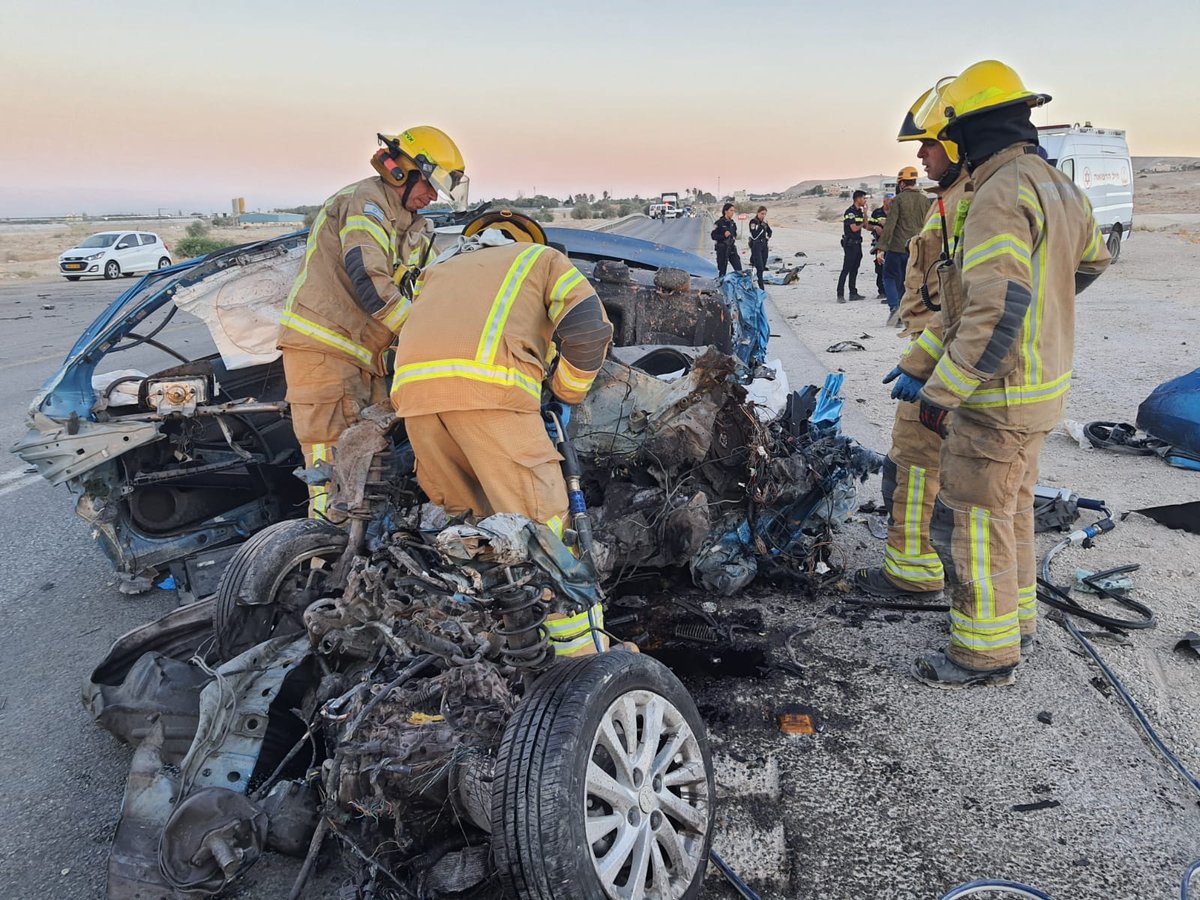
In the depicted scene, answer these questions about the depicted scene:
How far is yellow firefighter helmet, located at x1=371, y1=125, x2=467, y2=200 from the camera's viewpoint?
4.22 metres

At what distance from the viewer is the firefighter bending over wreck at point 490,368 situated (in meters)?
2.73

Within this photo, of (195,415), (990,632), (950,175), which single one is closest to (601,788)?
(990,632)

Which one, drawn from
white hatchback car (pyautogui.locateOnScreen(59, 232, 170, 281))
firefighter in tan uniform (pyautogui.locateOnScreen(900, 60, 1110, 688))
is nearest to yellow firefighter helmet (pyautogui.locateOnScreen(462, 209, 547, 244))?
firefighter in tan uniform (pyautogui.locateOnScreen(900, 60, 1110, 688))

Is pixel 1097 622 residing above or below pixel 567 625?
below

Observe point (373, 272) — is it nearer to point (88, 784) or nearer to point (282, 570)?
point (282, 570)

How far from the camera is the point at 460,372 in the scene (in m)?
2.71

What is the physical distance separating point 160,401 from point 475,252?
2.18 m

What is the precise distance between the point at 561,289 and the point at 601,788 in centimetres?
169

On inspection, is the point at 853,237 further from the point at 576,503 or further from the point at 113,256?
the point at 113,256

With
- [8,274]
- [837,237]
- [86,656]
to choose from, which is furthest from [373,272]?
[837,237]

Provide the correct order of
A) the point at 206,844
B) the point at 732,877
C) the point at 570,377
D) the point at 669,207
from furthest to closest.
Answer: the point at 669,207
the point at 570,377
the point at 732,877
the point at 206,844

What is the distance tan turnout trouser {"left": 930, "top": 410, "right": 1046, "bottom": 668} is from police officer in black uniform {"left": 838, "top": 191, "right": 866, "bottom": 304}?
1172 cm

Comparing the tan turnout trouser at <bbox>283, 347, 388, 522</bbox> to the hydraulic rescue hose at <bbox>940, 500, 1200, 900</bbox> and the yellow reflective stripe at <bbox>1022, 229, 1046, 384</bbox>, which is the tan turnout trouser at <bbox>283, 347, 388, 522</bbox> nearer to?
the yellow reflective stripe at <bbox>1022, 229, 1046, 384</bbox>

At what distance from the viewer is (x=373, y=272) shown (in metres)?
4.03
